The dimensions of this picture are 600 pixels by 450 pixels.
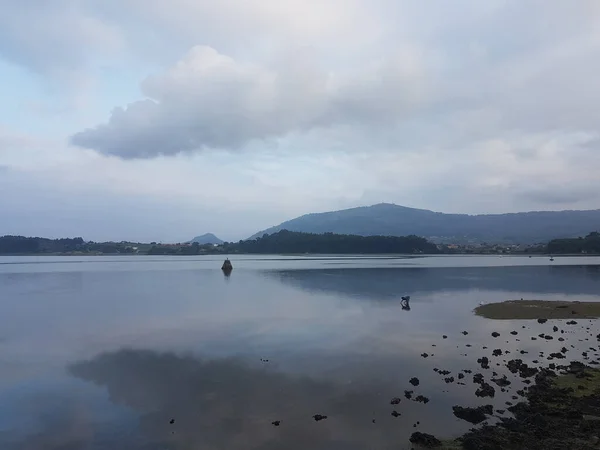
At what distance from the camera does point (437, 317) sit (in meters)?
31.1

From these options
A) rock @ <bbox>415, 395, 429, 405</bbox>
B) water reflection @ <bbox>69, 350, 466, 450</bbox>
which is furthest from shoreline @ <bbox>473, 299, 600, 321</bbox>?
water reflection @ <bbox>69, 350, 466, 450</bbox>

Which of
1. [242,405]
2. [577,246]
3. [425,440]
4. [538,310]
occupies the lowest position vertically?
[242,405]

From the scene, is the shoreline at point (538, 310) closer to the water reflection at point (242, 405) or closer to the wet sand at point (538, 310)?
the wet sand at point (538, 310)

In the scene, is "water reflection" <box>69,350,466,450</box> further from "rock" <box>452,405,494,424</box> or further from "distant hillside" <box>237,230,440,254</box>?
"distant hillside" <box>237,230,440,254</box>

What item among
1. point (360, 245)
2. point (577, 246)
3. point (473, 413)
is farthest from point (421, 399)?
point (577, 246)

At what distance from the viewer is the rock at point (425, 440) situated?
1142 cm

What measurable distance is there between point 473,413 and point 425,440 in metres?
2.34

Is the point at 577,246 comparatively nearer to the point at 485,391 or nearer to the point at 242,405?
the point at 485,391

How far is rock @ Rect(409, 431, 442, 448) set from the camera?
11422mm

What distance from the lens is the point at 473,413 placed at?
1311 cm

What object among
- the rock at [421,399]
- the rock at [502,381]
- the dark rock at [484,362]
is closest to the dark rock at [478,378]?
the rock at [502,381]

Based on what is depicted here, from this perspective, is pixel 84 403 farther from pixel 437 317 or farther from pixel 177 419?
pixel 437 317

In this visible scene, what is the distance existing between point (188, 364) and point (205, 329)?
8157 mm

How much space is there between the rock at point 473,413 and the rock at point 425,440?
1763 millimetres
